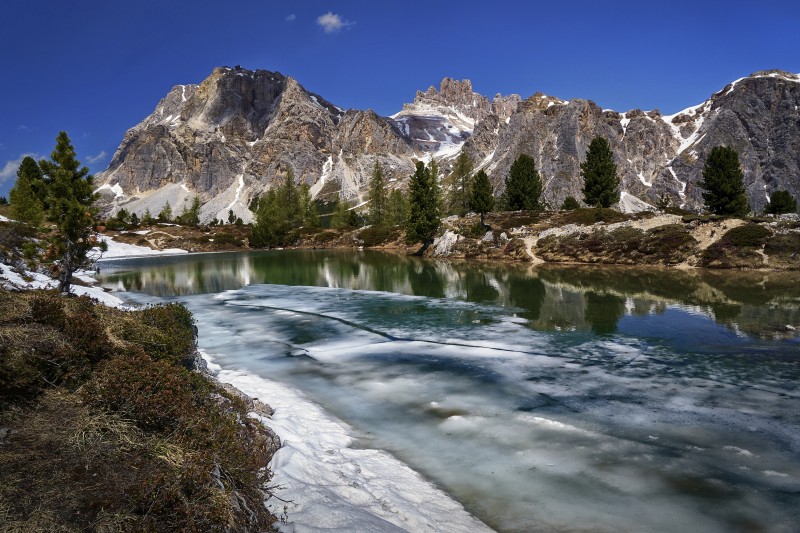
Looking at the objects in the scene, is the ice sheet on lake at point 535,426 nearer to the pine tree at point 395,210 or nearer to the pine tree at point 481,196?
the pine tree at point 481,196

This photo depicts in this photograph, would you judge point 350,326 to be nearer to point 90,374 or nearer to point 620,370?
point 620,370

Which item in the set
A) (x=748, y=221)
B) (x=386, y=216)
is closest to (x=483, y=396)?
(x=748, y=221)

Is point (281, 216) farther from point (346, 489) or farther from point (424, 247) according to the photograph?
point (346, 489)

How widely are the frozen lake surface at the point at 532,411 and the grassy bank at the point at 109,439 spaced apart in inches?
55.5

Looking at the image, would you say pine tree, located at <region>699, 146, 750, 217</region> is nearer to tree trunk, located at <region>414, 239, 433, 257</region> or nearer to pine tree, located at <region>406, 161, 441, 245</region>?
pine tree, located at <region>406, 161, 441, 245</region>

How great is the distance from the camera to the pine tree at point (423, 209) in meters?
79.9

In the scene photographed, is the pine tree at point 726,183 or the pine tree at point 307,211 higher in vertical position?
the pine tree at point 307,211

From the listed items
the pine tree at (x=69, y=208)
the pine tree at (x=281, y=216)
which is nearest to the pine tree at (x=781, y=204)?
the pine tree at (x=281, y=216)

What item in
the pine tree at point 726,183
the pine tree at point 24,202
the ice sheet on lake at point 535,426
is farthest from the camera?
the pine tree at point 726,183

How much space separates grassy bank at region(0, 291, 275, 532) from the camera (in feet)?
15.4

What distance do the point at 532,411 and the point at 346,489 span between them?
6.01 metres

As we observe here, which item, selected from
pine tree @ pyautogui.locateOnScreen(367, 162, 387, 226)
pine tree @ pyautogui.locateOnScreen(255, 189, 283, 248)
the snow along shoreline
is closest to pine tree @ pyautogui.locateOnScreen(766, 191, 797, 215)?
pine tree @ pyautogui.locateOnScreen(367, 162, 387, 226)

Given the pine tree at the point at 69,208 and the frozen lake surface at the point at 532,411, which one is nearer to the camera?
the frozen lake surface at the point at 532,411

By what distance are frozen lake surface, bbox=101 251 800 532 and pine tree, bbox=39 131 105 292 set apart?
7.16 m
